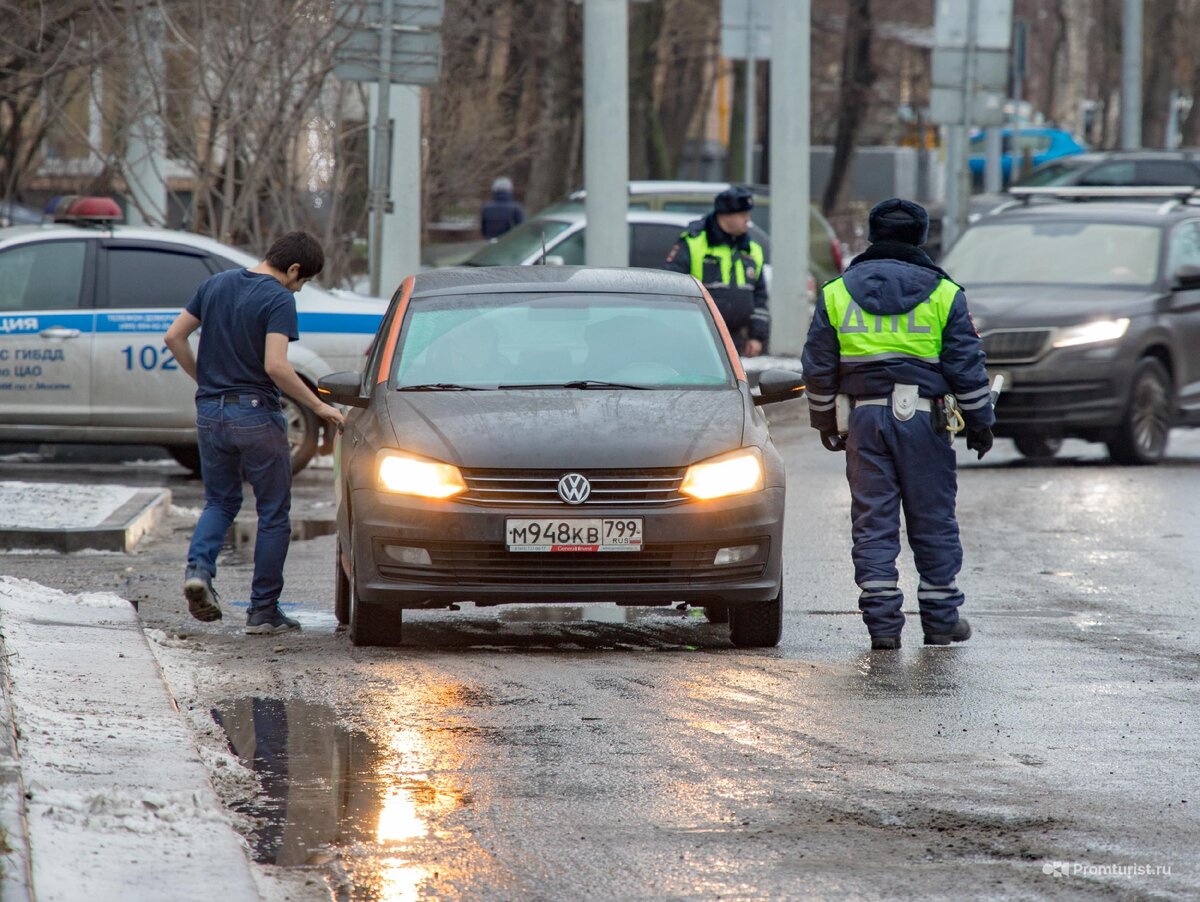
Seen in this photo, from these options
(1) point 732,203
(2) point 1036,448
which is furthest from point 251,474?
(2) point 1036,448

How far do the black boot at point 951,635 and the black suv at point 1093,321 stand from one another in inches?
264

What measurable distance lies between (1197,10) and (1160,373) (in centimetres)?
4490

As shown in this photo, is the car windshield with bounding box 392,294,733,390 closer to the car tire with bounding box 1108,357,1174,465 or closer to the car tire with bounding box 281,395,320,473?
the car tire with bounding box 281,395,320,473

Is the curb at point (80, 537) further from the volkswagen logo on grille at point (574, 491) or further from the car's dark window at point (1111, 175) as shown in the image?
the car's dark window at point (1111, 175)

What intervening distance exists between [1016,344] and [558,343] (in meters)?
6.85

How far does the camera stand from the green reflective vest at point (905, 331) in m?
8.47

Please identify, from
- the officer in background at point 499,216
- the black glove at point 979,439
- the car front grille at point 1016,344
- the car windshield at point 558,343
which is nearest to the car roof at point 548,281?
the car windshield at point 558,343

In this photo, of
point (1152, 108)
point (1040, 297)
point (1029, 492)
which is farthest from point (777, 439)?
point (1152, 108)

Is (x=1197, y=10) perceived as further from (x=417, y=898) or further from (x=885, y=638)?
(x=417, y=898)

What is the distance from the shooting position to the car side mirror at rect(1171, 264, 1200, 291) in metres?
15.6

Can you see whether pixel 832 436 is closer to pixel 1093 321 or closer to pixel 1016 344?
pixel 1016 344

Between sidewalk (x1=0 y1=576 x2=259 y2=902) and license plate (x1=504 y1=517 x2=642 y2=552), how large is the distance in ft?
4.33

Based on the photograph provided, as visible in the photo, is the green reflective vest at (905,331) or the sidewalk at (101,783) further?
the green reflective vest at (905,331)

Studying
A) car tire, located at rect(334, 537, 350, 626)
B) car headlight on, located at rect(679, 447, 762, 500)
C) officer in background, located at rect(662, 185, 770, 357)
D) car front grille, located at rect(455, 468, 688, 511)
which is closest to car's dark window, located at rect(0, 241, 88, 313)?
officer in background, located at rect(662, 185, 770, 357)
